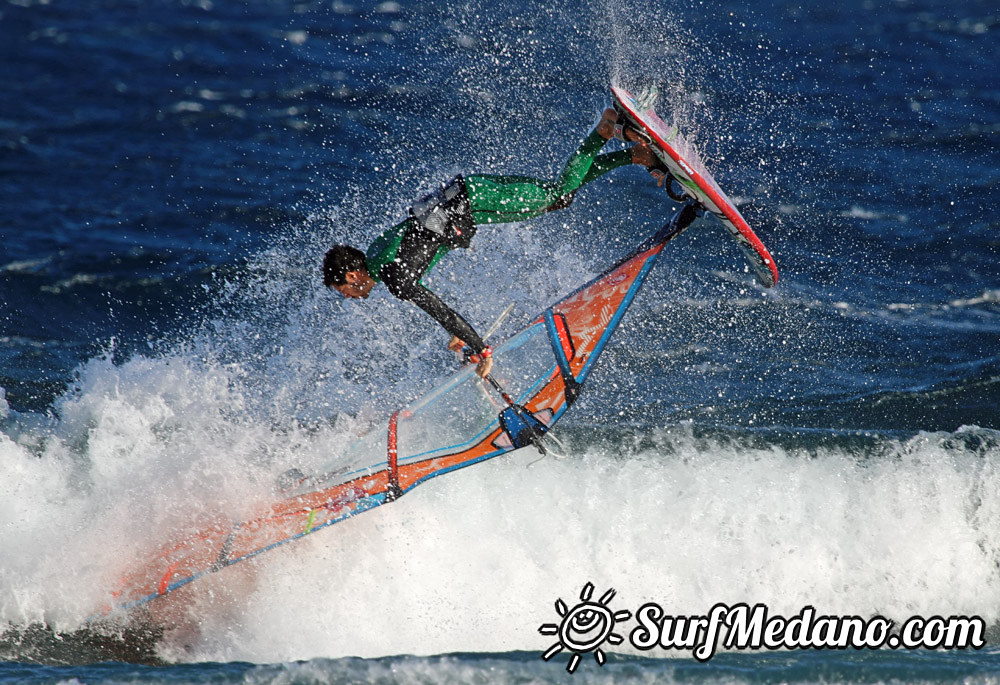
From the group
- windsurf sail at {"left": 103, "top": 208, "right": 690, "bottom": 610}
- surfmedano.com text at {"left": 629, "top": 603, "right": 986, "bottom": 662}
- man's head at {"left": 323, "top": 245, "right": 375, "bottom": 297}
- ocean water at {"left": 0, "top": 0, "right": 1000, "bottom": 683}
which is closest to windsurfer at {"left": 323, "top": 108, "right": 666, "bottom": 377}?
man's head at {"left": 323, "top": 245, "right": 375, "bottom": 297}

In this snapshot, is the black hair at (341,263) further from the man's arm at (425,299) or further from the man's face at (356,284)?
the man's arm at (425,299)

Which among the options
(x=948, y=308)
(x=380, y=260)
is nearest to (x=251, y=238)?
(x=380, y=260)

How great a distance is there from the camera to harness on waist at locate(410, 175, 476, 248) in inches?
202

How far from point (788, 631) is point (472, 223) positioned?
342 cm

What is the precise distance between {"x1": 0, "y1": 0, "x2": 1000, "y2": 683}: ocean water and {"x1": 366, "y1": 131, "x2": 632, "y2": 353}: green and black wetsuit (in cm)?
Result: 179

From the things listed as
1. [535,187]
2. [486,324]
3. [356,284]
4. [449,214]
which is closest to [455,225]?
[449,214]

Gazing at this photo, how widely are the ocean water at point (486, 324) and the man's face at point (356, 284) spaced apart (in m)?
1.56

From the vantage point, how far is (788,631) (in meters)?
5.29

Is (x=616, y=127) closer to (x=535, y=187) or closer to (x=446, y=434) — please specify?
(x=535, y=187)

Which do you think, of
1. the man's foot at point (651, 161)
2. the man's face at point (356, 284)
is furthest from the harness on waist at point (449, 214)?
the man's foot at point (651, 161)

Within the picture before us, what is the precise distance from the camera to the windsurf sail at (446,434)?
542 centimetres

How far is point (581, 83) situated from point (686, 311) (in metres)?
4.06

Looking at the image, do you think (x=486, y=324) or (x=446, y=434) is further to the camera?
(x=486, y=324)

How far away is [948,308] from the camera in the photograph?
764 centimetres
